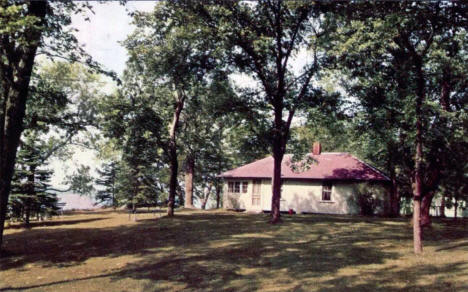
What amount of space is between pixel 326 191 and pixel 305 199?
6.94ft

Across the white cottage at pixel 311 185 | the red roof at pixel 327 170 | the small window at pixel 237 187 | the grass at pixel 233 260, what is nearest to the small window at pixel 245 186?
the white cottage at pixel 311 185

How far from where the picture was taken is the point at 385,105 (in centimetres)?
2020

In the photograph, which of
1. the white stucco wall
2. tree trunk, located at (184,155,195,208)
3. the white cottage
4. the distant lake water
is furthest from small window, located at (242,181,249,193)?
the distant lake water

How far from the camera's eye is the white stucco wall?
1265 inches

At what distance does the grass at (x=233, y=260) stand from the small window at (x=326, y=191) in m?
13.3

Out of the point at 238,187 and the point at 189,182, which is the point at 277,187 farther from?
the point at 189,182

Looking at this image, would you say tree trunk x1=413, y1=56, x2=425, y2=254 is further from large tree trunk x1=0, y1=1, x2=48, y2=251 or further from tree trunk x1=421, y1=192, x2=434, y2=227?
large tree trunk x1=0, y1=1, x2=48, y2=251

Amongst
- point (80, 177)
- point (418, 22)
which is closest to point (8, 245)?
point (418, 22)

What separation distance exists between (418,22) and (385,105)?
26.3ft

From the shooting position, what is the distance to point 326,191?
3303 centimetres

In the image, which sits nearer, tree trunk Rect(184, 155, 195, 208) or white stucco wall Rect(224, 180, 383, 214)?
white stucco wall Rect(224, 180, 383, 214)

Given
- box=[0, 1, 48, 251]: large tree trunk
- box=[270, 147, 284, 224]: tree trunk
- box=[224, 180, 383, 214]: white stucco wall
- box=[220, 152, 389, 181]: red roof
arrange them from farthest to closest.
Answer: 1. box=[224, 180, 383, 214]: white stucco wall
2. box=[220, 152, 389, 181]: red roof
3. box=[270, 147, 284, 224]: tree trunk
4. box=[0, 1, 48, 251]: large tree trunk

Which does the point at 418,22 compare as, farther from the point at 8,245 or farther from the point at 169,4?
the point at 8,245

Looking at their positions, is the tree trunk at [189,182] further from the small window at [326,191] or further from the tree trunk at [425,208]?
the tree trunk at [425,208]
